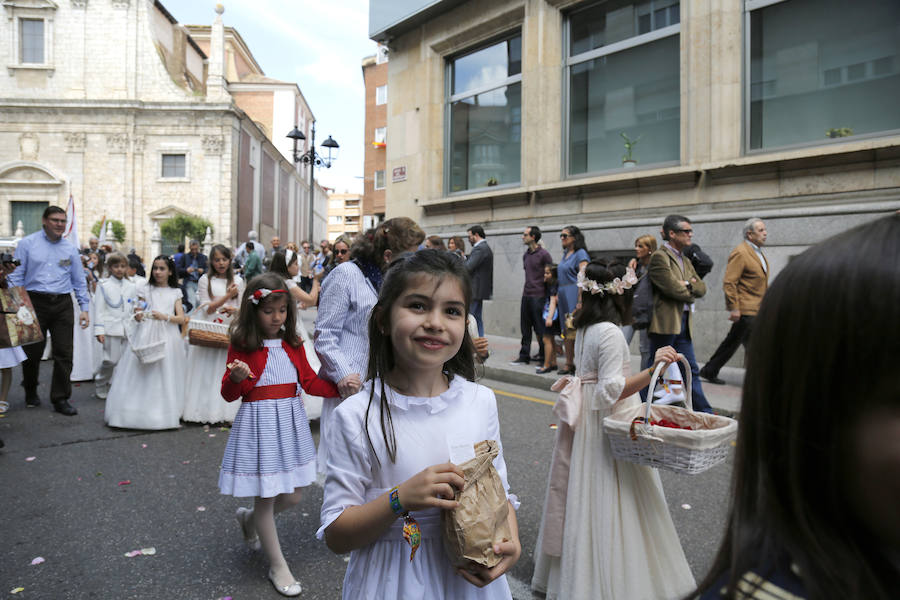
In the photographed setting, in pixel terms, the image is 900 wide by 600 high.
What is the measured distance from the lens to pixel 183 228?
132 feet

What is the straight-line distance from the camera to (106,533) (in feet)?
13.0

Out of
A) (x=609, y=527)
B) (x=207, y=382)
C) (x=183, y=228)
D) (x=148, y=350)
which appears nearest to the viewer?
(x=609, y=527)

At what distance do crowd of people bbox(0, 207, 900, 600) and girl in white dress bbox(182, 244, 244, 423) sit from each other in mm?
24

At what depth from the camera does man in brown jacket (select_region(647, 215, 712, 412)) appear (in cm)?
689

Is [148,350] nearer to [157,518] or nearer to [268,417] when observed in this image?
[157,518]

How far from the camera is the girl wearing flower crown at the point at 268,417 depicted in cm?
342

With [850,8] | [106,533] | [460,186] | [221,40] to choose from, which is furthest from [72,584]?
[221,40]

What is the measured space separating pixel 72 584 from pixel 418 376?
2665 mm

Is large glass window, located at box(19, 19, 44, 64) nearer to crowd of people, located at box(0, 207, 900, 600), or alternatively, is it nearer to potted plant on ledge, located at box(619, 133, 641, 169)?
crowd of people, located at box(0, 207, 900, 600)

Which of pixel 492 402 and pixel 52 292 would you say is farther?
pixel 52 292

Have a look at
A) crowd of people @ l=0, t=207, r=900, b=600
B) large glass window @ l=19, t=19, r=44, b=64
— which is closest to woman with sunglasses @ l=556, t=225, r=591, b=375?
crowd of people @ l=0, t=207, r=900, b=600

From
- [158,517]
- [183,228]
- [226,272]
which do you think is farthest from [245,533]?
[183,228]

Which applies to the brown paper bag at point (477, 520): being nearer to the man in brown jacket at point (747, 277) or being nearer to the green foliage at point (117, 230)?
the man in brown jacket at point (747, 277)

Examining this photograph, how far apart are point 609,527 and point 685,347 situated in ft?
15.7
